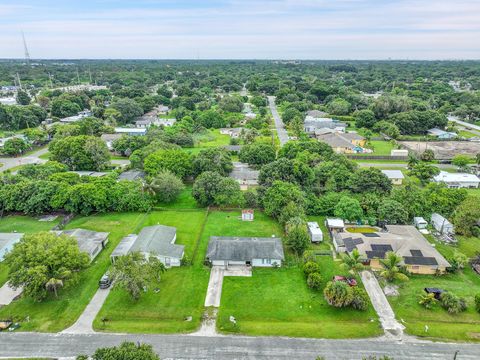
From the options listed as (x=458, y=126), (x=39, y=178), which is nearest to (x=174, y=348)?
(x=39, y=178)

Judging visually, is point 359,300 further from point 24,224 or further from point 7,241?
point 24,224

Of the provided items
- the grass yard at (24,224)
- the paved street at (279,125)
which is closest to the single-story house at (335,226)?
the grass yard at (24,224)

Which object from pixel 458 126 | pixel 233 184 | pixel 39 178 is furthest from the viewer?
pixel 458 126

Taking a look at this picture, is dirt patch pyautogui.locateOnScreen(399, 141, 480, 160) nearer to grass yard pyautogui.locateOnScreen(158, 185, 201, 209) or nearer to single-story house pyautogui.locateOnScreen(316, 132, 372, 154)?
single-story house pyautogui.locateOnScreen(316, 132, 372, 154)

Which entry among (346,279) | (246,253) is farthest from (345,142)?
(246,253)

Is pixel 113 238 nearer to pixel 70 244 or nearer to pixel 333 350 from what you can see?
pixel 70 244

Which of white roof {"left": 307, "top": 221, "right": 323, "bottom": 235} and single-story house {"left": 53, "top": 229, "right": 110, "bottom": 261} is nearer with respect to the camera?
single-story house {"left": 53, "top": 229, "right": 110, "bottom": 261}

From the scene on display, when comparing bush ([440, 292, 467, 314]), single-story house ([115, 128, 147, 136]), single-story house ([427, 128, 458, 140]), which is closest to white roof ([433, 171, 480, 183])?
single-story house ([427, 128, 458, 140])
